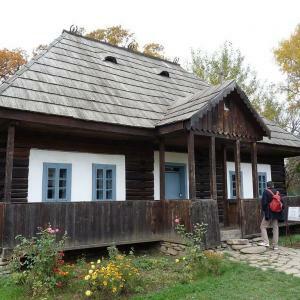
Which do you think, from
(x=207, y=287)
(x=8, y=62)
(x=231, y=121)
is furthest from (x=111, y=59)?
(x=8, y=62)

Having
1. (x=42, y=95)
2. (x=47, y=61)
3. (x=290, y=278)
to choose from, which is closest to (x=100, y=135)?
(x=42, y=95)

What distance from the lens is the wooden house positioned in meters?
7.58

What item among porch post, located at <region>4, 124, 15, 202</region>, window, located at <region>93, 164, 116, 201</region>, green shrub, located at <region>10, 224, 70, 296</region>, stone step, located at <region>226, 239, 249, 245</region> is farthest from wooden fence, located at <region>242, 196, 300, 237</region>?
porch post, located at <region>4, 124, 15, 202</region>

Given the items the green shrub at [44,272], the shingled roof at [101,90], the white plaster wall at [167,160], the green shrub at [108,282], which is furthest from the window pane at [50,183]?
the green shrub at [108,282]

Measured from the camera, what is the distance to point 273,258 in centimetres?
793

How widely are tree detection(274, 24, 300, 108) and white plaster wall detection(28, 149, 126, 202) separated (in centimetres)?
1827

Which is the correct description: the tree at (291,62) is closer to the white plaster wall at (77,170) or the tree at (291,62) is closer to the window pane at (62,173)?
the white plaster wall at (77,170)

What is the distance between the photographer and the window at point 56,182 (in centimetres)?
851

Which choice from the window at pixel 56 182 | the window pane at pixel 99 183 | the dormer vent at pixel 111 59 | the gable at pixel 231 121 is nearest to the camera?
the window at pixel 56 182

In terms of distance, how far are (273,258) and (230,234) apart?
144 cm

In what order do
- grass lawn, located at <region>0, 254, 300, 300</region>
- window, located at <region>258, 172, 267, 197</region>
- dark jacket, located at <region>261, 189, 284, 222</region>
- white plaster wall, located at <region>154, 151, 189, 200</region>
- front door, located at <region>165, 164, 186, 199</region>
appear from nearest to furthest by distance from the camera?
grass lawn, located at <region>0, 254, 300, 300</region> < dark jacket, located at <region>261, 189, 284, 222</region> < white plaster wall, located at <region>154, 151, 189, 200</region> < front door, located at <region>165, 164, 186, 199</region> < window, located at <region>258, 172, 267, 197</region>

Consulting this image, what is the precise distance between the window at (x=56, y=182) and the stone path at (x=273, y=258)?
404cm

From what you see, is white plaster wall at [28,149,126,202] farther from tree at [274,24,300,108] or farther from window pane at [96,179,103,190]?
tree at [274,24,300,108]

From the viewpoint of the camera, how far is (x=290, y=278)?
20.8 ft
